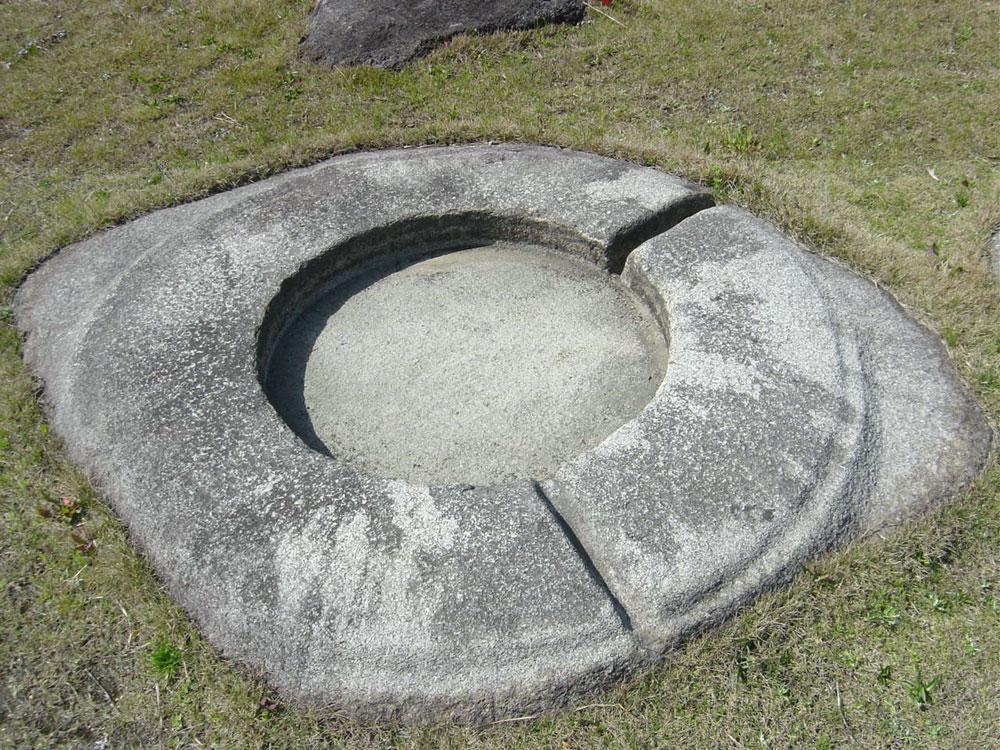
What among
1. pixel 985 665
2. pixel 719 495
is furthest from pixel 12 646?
pixel 985 665

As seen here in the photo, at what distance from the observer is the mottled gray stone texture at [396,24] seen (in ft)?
21.9

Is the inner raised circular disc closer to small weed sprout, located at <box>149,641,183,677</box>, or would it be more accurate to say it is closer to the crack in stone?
the crack in stone

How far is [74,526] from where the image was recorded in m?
3.34

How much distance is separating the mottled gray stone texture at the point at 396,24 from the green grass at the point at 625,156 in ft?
0.61

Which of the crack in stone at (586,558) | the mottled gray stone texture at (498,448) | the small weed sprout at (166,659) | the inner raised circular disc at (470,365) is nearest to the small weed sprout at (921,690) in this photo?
the mottled gray stone texture at (498,448)

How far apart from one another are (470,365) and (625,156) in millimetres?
2191

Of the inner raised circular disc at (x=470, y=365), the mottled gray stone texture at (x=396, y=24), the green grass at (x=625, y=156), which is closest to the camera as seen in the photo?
the green grass at (x=625, y=156)

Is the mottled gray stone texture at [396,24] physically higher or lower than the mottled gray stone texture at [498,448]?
higher

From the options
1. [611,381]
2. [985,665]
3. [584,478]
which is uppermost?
[584,478]

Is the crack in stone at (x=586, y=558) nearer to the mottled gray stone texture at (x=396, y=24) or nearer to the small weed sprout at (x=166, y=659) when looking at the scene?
the small weed sprout at (x=166, y=659)

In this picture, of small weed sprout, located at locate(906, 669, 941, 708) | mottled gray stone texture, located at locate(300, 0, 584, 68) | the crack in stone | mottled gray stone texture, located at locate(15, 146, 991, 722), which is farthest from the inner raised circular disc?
mottled gray stone texture, located at locate(300, 0, 584, 68)

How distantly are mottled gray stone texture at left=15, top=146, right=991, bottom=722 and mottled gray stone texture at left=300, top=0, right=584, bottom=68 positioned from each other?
226cm

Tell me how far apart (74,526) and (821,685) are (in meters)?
2.97

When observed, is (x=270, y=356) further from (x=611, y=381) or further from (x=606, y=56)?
(x=606, y=56)
